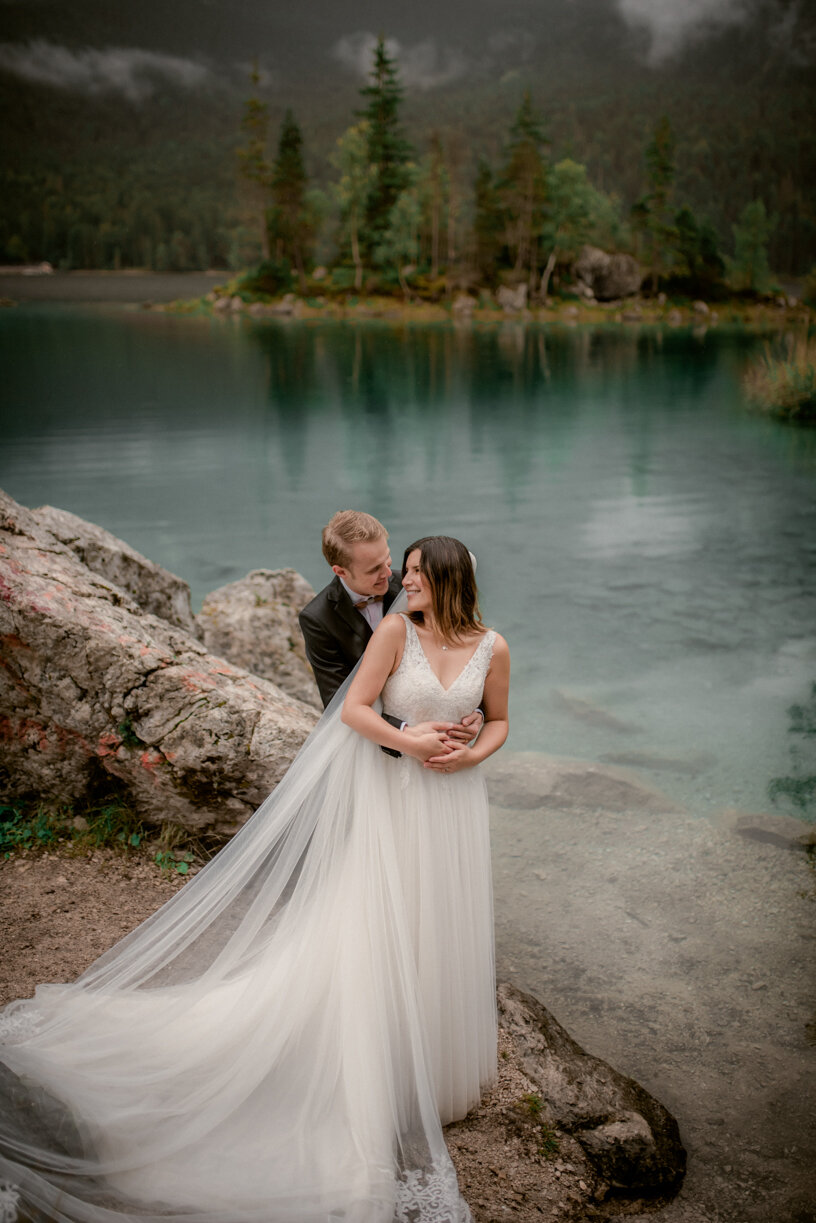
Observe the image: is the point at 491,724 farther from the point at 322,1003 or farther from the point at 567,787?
the point at 567,787

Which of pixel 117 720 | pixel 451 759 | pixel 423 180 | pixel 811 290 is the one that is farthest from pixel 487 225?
pixel 451 759

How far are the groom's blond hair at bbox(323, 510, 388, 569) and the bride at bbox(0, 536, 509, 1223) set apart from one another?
181 mm

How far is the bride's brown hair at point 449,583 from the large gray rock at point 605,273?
144 ft

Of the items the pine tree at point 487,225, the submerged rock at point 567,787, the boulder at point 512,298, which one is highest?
the pine tree at point 487,225

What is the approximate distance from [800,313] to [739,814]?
3614cm

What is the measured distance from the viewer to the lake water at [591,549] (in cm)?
354

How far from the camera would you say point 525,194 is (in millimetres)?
40656

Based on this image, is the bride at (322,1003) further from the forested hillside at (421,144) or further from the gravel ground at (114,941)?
the forested hillside at (421,144)

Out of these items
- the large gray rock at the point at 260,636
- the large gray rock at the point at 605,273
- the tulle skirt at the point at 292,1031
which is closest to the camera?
the tulle skirt at the point at 292,1031

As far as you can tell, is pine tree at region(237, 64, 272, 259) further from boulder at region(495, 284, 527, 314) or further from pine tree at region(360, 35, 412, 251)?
boulder at region(495, 284, 527, 314)

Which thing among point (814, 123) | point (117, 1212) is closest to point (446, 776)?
point (117, 1212)

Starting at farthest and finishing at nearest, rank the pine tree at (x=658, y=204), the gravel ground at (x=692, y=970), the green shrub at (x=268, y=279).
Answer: the pine tree at (x=658, y=204) < the green shrub at (x=268, y=279) < the gravel ground at (x=692, y=970)

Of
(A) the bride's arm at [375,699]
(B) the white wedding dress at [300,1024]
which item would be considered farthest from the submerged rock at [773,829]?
(A) the bride's arm at [375,699]

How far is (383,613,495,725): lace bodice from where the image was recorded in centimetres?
219
